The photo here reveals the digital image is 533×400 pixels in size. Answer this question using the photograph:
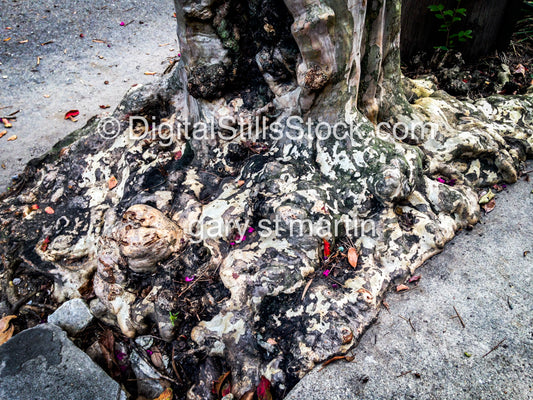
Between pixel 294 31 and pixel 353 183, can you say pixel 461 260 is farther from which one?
pixel 294 31

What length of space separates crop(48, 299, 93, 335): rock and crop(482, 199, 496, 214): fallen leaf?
3.02 meters

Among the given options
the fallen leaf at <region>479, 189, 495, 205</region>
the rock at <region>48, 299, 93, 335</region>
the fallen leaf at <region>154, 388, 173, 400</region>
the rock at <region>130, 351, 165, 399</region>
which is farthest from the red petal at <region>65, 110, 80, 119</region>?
the fallen leaf at <region>479, 189, 495, 205</region>

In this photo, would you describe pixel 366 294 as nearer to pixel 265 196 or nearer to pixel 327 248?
pixel 327 248

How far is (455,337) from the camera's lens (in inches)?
81.7

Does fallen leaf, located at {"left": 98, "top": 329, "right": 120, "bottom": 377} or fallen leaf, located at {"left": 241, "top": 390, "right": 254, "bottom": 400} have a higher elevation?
fallen leaf, located at {"left": 241, "top": 390, "right": 254, "bottom": 400}

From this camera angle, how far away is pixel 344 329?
2.06 meters

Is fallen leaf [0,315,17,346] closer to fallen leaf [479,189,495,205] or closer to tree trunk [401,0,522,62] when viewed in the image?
fallen leaf [479,189,495,205]

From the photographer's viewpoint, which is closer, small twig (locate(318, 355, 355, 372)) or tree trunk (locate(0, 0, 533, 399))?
small twig (locate(318, 355, 355, 372))

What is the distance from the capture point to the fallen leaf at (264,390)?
1936 millimetres

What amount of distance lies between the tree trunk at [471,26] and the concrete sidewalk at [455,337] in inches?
101

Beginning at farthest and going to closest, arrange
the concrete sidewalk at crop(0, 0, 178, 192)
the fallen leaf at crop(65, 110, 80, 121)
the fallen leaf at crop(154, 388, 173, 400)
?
the fallen leaf at crop(65, 110, 80, 121), the concrete sidewalk at crop(0, 0, 178, 192), the fallen leaf at crop(154, 388, 173, 400)

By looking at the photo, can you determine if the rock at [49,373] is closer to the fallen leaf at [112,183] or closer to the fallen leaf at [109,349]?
the fallen leaf at [109,349]

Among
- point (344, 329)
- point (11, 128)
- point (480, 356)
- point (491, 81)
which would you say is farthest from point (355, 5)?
point (11, 128)

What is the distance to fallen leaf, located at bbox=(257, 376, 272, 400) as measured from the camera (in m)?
1.94
